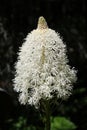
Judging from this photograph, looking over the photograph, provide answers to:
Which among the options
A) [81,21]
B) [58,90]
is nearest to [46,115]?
[58,90]

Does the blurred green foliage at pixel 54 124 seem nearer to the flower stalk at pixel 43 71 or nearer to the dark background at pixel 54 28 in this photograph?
the dark background at pixel 54 28

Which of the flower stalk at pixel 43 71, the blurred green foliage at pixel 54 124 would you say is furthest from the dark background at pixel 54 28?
the flower stalk at pixel 43 71

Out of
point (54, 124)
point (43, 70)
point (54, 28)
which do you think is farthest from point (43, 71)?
point (54, 28)

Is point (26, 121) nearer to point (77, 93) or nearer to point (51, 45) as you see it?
point (77, 93)

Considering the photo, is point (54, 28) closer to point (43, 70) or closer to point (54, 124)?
point (54, 124)

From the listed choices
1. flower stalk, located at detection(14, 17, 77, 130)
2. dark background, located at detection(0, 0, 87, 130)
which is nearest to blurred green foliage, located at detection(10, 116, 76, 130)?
dark background, located at detection(0, 0, 87, 130)

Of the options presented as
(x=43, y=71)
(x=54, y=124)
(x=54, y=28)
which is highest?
(x=54, y=28)
